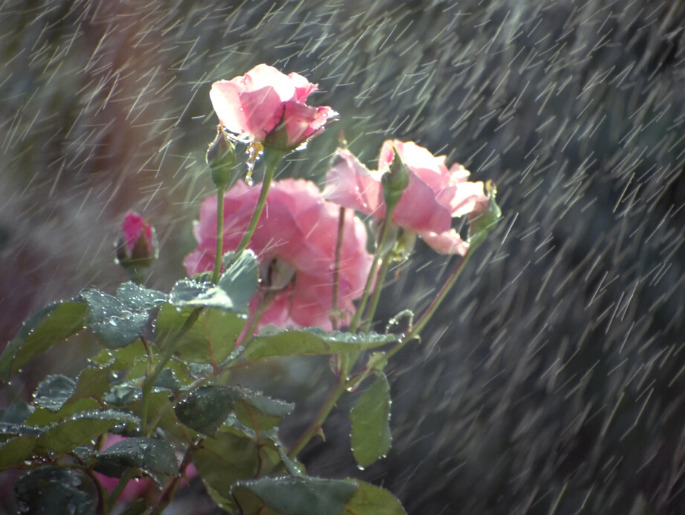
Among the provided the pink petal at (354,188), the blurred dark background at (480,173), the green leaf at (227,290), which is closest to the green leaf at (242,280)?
the green leaf at (227,290)

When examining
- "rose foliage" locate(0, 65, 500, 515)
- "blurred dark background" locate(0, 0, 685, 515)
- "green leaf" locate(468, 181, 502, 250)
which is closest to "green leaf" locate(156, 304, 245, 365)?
"rose foliage" locate(0, 65, 500, 515)

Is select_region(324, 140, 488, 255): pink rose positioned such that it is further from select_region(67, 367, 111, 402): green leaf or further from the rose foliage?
select_region(67, 367, 111, 402): green leaf

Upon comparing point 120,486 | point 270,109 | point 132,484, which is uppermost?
point 270,109

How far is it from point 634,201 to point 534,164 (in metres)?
0.18

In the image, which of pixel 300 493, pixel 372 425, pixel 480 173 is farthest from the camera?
pixel 480 173

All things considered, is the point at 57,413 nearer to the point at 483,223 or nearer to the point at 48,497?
the point at 48,497

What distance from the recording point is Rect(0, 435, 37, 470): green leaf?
1.11ft

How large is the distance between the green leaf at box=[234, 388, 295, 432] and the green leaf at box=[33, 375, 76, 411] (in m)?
0.08

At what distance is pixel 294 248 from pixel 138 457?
147 mm

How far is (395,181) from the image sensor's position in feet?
1.43

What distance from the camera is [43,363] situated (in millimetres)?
856

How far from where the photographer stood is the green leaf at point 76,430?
1.12 feet

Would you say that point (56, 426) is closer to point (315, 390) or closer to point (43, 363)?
point (43, 363)

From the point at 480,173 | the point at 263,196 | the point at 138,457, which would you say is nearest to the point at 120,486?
the point at 138,457
